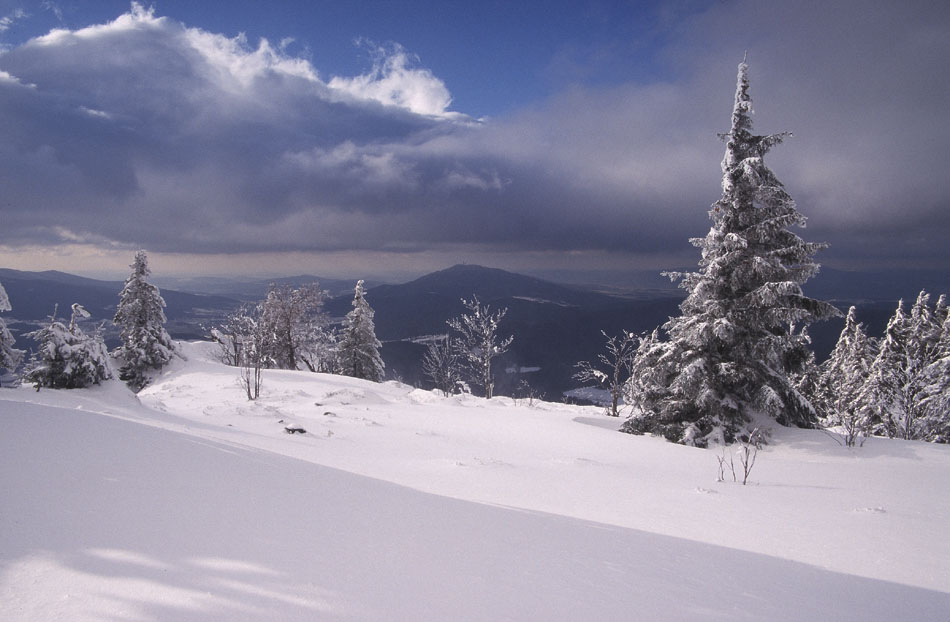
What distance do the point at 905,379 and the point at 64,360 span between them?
116ft

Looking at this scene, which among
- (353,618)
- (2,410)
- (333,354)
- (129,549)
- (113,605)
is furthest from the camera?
(333,354)

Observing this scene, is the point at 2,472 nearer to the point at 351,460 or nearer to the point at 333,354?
the point at 351,460

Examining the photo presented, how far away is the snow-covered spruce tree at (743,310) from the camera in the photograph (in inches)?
470

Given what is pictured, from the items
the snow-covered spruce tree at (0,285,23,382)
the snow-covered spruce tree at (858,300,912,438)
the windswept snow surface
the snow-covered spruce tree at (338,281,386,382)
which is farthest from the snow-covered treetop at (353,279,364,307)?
the snow-covered spruce tree at (858,300,912,438)

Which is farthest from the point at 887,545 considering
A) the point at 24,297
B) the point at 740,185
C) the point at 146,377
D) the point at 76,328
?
the point at 24,297

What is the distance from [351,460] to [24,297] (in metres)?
184

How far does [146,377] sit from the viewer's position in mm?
27484

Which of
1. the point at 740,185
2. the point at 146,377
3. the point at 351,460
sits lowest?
the point at 146,377

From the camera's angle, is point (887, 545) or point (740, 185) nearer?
point (887, 545)

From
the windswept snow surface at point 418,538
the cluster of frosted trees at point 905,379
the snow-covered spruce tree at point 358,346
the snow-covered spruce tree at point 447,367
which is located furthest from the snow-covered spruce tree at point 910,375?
the snow-covered spruce tree at point 358,346

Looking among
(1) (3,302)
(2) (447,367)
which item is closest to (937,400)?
(2) (447,367)

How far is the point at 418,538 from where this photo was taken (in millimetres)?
3492

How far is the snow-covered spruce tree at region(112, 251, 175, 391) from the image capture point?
27297 millimetres

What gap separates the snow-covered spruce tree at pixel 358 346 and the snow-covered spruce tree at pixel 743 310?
1005 inches
